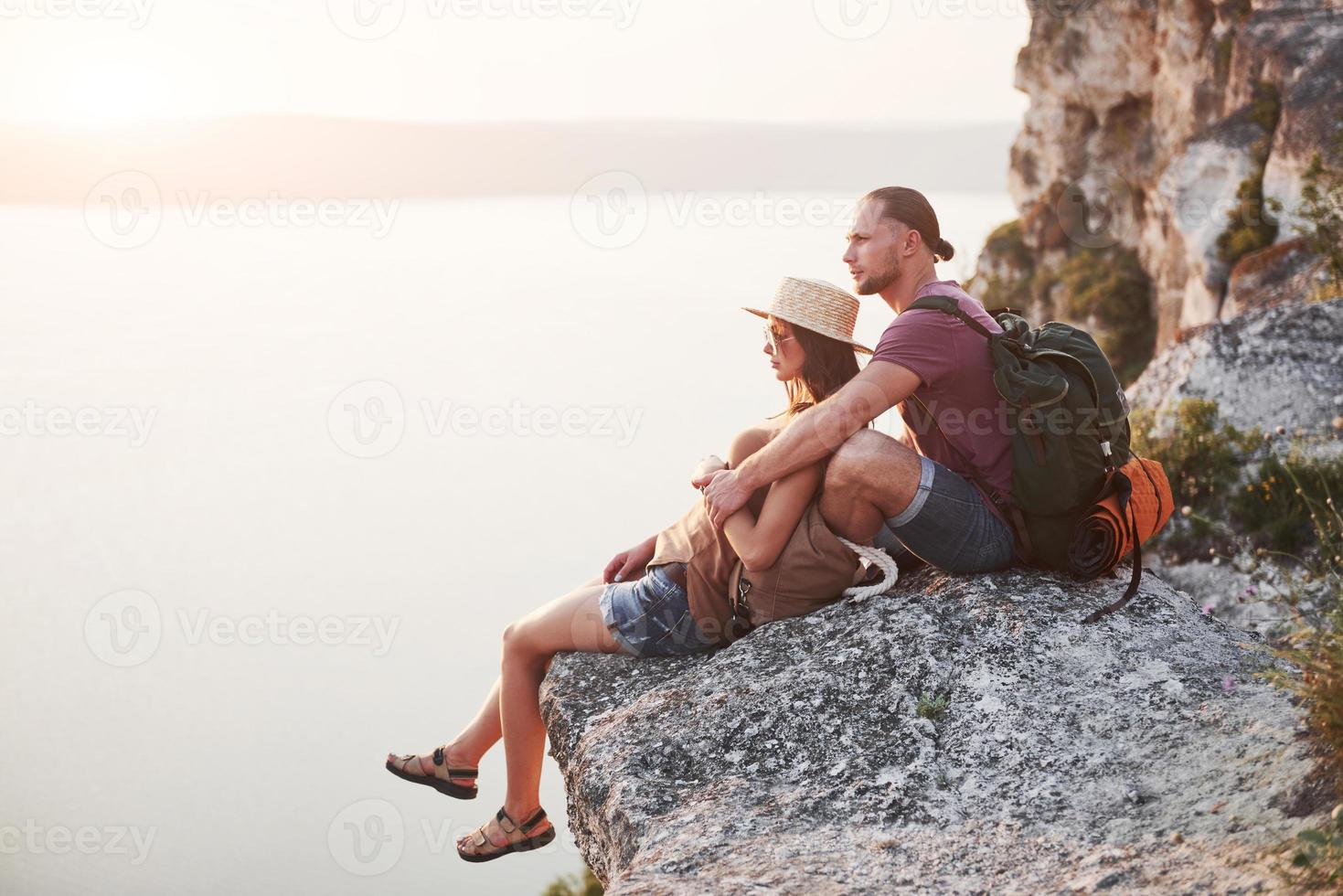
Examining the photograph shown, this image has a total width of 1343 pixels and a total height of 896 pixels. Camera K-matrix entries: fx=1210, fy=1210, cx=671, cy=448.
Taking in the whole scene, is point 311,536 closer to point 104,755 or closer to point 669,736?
point 104,755

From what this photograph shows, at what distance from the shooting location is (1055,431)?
4.38 metres

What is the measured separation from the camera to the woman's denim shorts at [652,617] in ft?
15.7

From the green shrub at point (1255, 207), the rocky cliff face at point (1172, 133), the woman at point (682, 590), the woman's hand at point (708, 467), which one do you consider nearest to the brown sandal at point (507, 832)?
the woman at point (682, 590)

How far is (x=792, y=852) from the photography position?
11.6 feet

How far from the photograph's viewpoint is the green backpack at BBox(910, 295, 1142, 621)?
14.4 feet

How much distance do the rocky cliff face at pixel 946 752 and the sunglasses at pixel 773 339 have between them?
1.05 metres

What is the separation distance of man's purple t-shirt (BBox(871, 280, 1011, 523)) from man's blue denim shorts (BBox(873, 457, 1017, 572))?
0.08 m

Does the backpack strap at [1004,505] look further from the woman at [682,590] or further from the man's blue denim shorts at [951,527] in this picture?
the woman at [682,590]

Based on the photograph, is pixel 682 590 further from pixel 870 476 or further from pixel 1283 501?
pixel 1283 501

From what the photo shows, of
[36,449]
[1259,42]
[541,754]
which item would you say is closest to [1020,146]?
[1259,42]

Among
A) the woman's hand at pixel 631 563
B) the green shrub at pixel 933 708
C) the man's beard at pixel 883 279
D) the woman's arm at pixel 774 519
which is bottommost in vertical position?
the green shrub at pixel 933 708

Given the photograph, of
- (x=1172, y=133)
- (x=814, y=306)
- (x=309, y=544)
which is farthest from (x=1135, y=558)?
(x=309, y=544)

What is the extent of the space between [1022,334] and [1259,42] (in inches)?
878

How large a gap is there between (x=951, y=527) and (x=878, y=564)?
0.36 m
